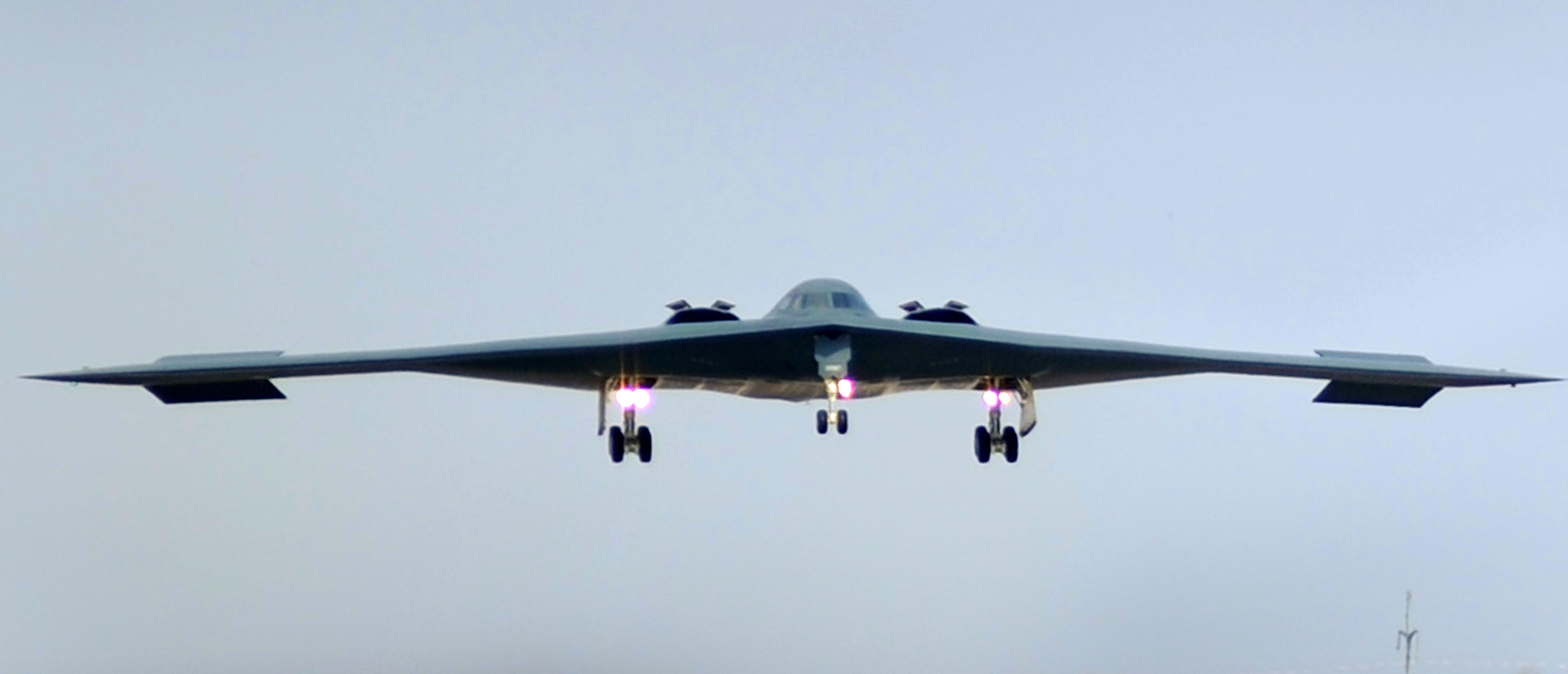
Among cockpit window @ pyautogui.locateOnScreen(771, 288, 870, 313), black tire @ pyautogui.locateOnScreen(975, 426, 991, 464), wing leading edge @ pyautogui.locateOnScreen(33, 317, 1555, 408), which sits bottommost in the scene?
black tire @ pyautogui.locateOnScreen(975, 426, 991, 464)

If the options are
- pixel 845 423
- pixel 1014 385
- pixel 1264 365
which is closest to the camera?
pixel 845 423

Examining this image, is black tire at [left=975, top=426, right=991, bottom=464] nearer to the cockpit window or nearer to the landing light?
the cockpit window

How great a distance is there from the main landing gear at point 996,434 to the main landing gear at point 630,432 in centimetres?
526

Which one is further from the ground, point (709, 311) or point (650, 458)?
point (709, 311)

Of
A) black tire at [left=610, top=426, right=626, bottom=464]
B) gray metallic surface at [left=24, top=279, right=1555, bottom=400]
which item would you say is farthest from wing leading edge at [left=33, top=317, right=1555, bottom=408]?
black tire at [left=610, top=426, right=626, bottom=464]

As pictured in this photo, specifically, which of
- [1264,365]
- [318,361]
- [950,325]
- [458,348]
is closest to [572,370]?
[458,348]

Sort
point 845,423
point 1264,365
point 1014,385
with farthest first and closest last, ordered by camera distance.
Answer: point 1014,385 < point 1264,365 < point 845,423

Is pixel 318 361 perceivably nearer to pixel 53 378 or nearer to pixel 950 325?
pixel 53 378

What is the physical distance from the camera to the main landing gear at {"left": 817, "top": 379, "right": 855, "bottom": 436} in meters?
27.7

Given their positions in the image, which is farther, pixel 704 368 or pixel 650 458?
pixel 650 458

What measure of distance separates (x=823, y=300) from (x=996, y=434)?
163 inches

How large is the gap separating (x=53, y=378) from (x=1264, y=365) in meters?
17.5

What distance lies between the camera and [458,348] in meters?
29.2

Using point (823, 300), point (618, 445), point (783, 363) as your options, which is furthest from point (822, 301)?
point (618, 445)
